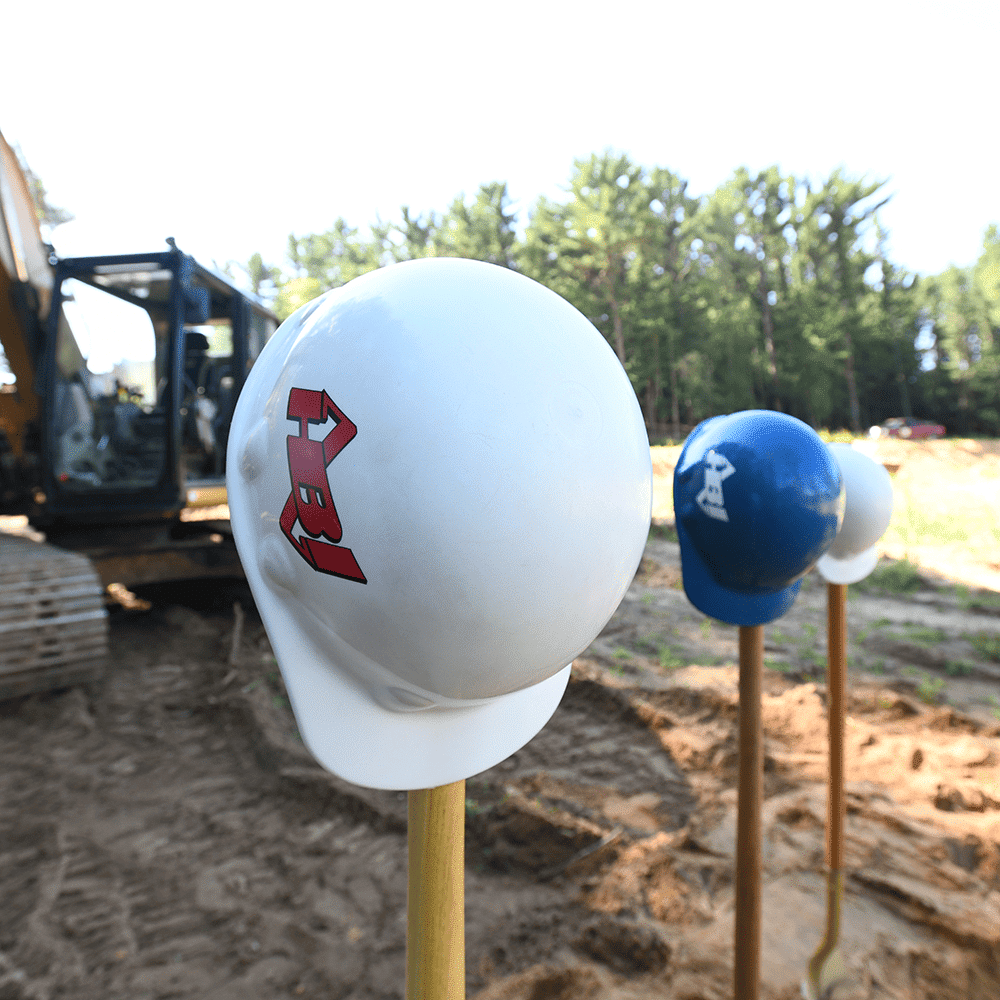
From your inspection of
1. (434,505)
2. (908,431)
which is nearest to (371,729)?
(434,505)

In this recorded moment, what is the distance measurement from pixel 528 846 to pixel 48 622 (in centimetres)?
373

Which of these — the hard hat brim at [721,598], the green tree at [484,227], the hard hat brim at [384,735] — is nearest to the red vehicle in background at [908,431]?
the green tree at [484,227]

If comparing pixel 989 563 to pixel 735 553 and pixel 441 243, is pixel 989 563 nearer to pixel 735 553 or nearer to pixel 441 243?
pixel 735 553

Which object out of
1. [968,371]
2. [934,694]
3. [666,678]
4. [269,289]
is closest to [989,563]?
[934,694]

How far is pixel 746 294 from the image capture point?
34344 mm

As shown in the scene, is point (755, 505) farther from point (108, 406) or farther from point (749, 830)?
point (108, 406)

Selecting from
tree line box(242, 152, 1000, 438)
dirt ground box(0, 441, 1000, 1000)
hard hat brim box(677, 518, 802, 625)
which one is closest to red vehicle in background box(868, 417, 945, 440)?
tree line box(242, 152, 1000, 438)

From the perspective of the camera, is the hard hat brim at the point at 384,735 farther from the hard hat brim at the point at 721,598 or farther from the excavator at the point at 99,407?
the excavator at the point at 99,407

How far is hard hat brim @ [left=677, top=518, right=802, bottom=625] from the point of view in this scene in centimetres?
162

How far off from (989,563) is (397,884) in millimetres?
10254

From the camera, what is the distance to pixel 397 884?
123 inches

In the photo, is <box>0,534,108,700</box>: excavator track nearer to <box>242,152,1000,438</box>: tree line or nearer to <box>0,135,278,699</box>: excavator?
<box>0,135,278,699</box>: excavator

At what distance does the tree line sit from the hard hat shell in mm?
25700

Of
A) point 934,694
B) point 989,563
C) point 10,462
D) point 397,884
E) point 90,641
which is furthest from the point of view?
point 989,563
